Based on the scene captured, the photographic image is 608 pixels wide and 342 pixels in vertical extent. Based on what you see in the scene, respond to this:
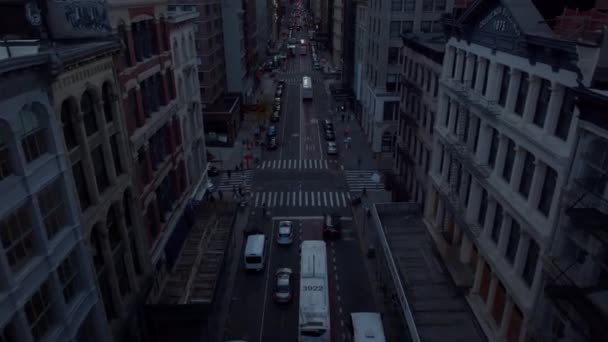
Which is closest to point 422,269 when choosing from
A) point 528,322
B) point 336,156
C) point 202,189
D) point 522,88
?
point 528,322

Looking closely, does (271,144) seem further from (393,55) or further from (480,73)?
(480,73)

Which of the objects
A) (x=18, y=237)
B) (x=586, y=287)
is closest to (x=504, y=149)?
(x=586, y=287)

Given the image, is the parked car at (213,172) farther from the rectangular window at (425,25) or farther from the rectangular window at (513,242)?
the rectangular window at (513,242)

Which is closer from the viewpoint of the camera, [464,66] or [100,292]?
[100,292]

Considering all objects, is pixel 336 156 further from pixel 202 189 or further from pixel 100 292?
pixel 100 292

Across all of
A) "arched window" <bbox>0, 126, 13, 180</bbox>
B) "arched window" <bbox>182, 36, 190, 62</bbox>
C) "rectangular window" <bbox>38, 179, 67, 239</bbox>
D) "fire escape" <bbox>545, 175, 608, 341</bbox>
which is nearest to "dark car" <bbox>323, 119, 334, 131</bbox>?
"arched window" <bbox>182, 36, 190, 62</bbox>

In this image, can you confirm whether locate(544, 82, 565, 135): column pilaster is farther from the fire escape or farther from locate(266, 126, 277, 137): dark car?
locate(266, 126, 277, 137): dark car

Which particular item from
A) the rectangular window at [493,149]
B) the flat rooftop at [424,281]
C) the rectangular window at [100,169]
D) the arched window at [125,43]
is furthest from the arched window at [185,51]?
the rectangular window at [493,149]
